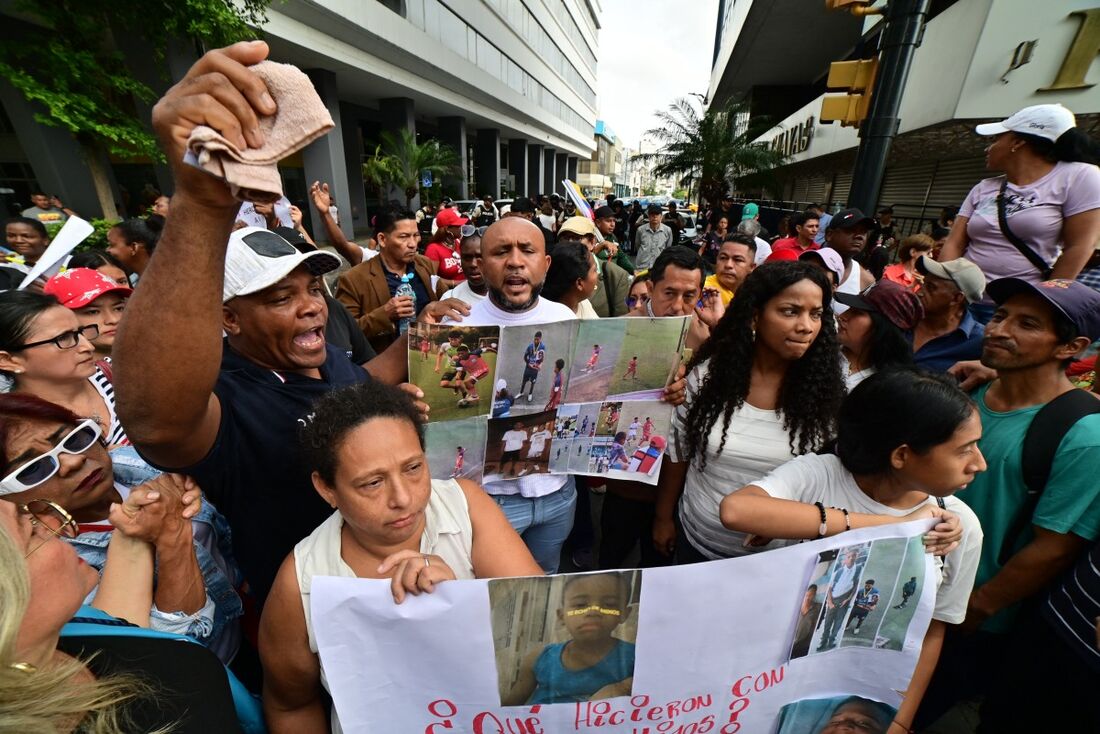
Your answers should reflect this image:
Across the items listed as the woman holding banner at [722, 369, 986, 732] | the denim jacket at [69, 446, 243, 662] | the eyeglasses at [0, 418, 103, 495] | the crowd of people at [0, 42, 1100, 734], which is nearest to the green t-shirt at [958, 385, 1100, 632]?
the crowd of people at [0, 42, 1100, 734]

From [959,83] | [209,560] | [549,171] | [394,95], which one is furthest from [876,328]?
[549,171]

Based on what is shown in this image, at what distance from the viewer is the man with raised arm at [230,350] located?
0.76 m

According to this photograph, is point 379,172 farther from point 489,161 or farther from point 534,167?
point 534,167

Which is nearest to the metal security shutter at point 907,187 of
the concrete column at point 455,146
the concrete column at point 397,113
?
the concrete column at point 397,113

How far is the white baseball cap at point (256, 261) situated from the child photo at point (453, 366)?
422 mm

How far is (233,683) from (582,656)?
2.89ft

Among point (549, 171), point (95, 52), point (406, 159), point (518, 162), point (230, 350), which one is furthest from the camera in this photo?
point (549, 171)

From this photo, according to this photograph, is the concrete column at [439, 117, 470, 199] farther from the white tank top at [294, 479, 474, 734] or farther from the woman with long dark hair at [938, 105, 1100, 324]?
Result: the white tank top at [294, 479, 474, 734]

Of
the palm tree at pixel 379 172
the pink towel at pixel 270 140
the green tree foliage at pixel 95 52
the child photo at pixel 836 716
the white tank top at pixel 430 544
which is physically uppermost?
the green tree foliage at pixel 95 52

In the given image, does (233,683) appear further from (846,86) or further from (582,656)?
(846,86)

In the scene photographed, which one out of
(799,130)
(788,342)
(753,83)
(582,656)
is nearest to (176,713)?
(582,656)

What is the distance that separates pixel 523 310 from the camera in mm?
2156

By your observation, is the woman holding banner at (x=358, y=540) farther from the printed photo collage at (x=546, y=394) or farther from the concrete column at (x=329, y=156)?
the concrete column at (x=329, y=156)

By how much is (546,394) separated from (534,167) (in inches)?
1696
